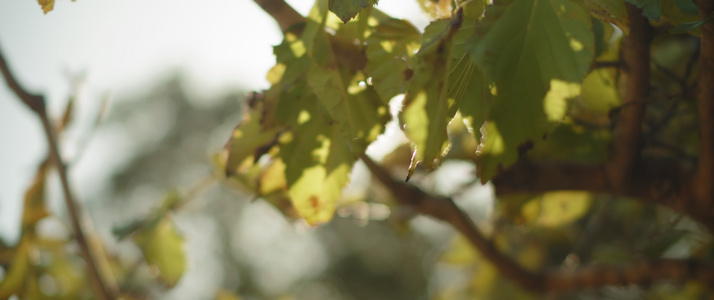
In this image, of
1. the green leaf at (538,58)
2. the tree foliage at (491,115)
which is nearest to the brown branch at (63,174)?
the tree foliage at (491,115)

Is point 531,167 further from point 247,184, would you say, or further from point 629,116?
point 247,184

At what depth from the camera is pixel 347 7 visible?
38 centimetres

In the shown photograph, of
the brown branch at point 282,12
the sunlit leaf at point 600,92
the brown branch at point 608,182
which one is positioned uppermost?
the brown branch at point 282,12

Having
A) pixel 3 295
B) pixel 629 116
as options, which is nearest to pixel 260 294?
pixel 3 295

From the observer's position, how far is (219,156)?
3.20ft

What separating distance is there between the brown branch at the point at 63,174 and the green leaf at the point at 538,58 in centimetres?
74

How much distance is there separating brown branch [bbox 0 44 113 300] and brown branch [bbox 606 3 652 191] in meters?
0.82

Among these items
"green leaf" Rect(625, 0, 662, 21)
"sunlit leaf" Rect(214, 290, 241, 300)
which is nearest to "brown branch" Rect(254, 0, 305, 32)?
"green leaf" Rect(625, 0, 662, 21)

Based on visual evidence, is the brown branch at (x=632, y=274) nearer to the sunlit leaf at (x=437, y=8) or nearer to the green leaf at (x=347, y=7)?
the sunlit leaf at (x=437, y=8)

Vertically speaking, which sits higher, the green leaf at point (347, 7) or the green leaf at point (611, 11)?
the green leaf at point (347, 7)

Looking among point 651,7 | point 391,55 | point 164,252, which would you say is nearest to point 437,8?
point 391,55

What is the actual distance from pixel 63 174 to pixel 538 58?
79cm

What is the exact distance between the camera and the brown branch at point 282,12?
549 millimetres

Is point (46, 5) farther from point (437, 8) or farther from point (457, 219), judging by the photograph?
point (457, 219)
